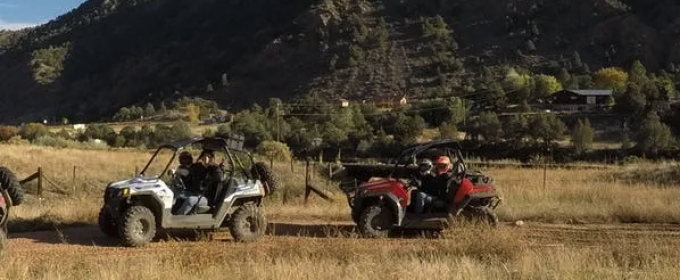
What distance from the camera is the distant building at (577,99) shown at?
7825cm

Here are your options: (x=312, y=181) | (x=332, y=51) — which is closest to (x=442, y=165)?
(x=312, y=181)

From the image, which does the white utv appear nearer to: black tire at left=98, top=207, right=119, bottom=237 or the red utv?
black tire at left=98, top=207, right=119, bottom=237

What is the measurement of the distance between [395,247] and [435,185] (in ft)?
7.80

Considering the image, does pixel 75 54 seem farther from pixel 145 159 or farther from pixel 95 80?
pixel 145 159

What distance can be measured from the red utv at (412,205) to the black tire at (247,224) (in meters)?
1.58

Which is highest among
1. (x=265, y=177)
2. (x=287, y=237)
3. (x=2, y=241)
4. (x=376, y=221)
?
(x=265, y=177)

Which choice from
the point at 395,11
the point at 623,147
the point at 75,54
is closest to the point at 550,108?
the point at 623,147

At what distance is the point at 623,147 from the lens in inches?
2248

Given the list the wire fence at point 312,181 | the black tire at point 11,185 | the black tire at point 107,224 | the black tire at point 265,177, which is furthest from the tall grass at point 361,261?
the wire fence at point 312,181

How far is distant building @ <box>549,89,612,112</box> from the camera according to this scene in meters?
78.2

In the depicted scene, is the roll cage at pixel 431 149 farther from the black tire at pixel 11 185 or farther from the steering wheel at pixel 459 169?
the black tire at pixel 11 185

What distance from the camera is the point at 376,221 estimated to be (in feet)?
42.4

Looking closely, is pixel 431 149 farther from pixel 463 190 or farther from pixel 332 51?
pixel 332 51

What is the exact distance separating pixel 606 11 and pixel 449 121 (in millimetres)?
36204
